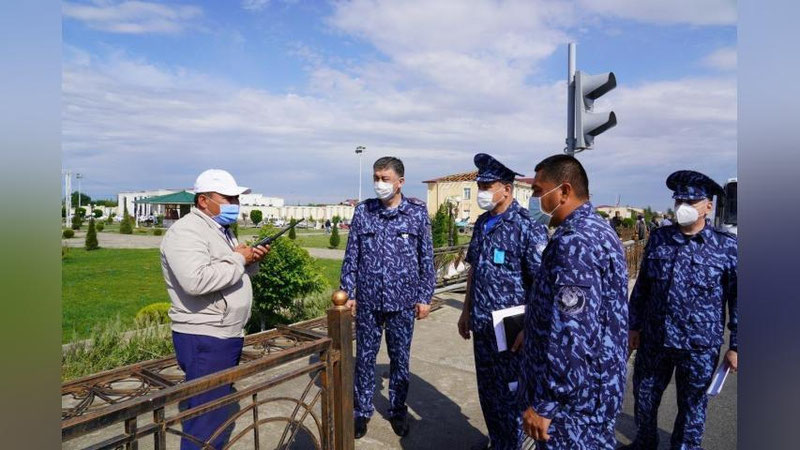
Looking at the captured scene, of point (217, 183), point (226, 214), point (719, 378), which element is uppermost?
point (217, 183)

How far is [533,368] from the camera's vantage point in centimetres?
202

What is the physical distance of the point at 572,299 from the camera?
182 cm

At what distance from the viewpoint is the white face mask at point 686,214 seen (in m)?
2.88

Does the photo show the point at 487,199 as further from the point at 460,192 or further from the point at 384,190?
the point at 460,192

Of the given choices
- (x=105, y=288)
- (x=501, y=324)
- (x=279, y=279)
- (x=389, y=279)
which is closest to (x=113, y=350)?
(x=279, y=279)

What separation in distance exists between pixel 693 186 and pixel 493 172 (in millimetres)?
1218

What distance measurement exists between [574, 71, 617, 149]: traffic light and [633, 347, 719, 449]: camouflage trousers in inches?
65.1

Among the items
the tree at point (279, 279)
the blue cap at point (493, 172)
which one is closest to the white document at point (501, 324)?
the blue cap at point (493, 172)

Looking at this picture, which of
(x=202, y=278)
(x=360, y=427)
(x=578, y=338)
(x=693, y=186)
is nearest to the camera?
(x=578, y=338)

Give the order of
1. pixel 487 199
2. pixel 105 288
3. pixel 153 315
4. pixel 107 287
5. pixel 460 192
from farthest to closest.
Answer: pixel 460 192
pixel 107 287
pixel 105 288
pixel 153 315
pixel 487 199

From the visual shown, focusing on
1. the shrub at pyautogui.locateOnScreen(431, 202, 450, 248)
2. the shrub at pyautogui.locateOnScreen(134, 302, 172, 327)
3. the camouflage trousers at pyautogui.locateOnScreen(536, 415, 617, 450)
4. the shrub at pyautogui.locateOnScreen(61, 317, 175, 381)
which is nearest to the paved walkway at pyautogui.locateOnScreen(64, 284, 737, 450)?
the shrub at pyautogui.locateOnScreen(61, 317, 175, 381)

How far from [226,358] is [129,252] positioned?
739 inches
